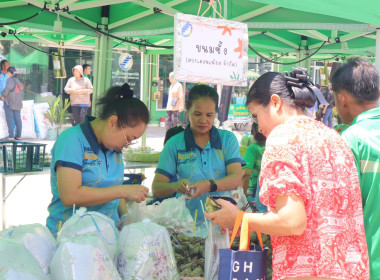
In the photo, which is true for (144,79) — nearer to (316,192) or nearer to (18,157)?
(18,157)

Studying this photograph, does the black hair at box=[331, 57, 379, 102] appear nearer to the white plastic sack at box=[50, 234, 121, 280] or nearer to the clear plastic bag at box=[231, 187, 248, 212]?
the clear plastic bag at box=[231, 187, 248, 212]

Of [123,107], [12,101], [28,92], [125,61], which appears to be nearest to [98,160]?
[123,107]

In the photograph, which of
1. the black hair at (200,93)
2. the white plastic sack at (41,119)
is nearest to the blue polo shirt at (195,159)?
the black hair at (200,93)

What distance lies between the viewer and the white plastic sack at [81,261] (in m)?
1.65

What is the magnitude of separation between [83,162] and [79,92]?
8.53 meters

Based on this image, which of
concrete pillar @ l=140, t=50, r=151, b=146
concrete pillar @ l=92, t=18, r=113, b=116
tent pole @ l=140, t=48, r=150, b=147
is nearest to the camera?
concrete pillar @ l=92, t=18, r=113, b=116

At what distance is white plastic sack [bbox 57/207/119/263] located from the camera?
1903mm

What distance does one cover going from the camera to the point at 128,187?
2.39 metres

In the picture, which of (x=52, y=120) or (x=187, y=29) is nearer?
(x=187, y=29)

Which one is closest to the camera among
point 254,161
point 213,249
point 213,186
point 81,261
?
point 81,261

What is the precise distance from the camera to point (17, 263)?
1568mm

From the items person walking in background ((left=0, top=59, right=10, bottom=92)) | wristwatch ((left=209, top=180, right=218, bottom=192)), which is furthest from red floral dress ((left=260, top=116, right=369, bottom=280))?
person walking in background ((left=0, top=59, right=10, bottom=92))

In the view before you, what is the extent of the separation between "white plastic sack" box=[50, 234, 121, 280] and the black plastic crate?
8.20 feet

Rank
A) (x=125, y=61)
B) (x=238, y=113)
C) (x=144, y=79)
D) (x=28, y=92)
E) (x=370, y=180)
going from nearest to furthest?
1. (x=370, y=180)
2. (x=144, y=79)
3. (x=125, y=61)
4. (x=238, y=113)
5. (x=28, y=92)
